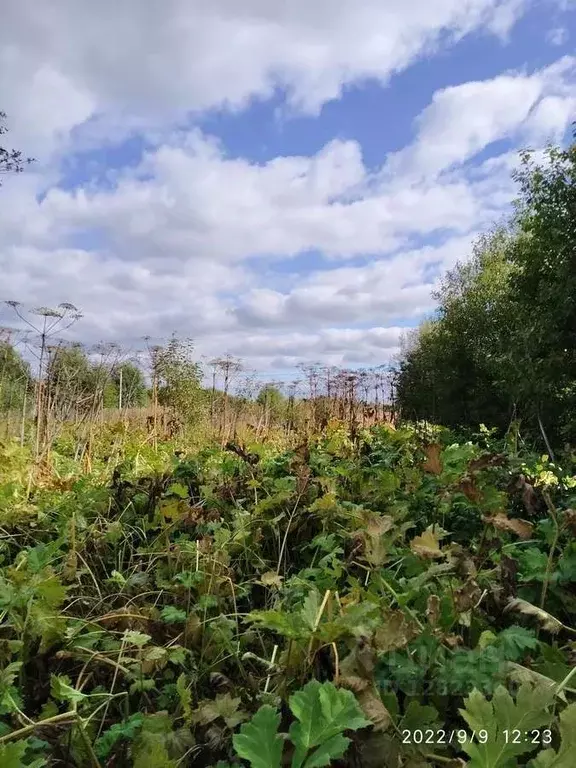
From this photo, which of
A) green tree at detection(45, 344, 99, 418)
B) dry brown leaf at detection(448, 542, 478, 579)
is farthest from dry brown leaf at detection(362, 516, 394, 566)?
green tree at detection(45, 344, 99, 418)

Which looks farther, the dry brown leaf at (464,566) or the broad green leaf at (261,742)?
the dry brown leaf at (464,566)

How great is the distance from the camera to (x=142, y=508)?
2512 millimetres

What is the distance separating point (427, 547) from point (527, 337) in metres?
7.48

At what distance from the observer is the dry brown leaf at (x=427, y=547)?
1.06 meters

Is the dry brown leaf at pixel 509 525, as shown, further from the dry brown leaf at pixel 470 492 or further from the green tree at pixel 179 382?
the green tree at pixel 179 382

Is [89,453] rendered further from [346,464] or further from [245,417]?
[245,417]

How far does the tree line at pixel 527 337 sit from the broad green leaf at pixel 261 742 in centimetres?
229

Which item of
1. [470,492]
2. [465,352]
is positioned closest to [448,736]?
[470,492]

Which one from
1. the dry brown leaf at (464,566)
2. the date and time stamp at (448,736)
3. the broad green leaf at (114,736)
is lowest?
the broad green leaf at (114,736)

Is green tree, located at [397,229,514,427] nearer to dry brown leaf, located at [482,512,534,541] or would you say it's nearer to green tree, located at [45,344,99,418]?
green tree, located at [45,344,99,418]

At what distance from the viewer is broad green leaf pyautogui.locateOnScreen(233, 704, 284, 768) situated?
0.70m

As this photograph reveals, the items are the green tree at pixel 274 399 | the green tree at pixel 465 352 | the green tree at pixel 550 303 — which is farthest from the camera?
the green tree at pixel 465 352

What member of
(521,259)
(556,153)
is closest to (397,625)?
(556,153)

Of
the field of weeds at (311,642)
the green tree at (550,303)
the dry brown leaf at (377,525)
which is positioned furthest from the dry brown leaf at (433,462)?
the green tree at (550,303)
